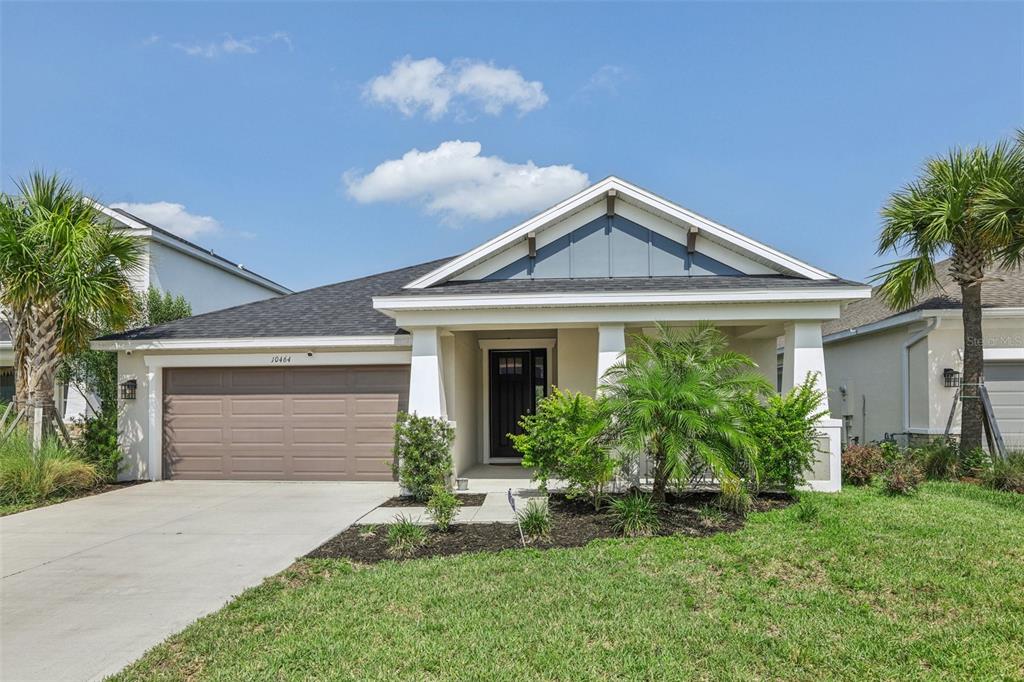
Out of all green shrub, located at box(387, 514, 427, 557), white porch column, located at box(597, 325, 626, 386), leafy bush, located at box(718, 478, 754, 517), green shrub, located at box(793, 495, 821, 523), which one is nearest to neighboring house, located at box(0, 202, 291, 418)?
green shrub, located at box(387, 514, 427, 557)

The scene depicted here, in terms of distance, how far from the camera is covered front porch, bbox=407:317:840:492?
9914mm

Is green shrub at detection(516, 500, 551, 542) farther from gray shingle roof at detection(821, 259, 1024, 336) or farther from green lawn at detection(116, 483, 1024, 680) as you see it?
gray shingle roof at detection(821, 259, 1024, 336)

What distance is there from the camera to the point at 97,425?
448 inches

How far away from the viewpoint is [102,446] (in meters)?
11.3

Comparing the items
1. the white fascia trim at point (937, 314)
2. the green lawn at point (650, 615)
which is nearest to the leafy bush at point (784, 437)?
the green lawn at point (650, 615)

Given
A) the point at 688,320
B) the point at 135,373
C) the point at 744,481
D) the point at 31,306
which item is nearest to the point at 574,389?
the point at 688,320

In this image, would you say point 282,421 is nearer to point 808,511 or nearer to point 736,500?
point 736,500

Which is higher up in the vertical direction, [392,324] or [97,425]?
[392,324]

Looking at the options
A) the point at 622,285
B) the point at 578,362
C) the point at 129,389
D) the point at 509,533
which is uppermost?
the point at 622,285

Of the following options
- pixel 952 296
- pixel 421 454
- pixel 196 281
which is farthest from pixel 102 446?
pixel 952 296

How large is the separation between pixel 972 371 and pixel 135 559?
13.1 metres

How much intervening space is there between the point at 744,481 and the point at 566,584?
438 cm

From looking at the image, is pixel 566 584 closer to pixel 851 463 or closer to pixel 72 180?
pixel 851 463

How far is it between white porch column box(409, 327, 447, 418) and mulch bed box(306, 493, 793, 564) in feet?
8.77
